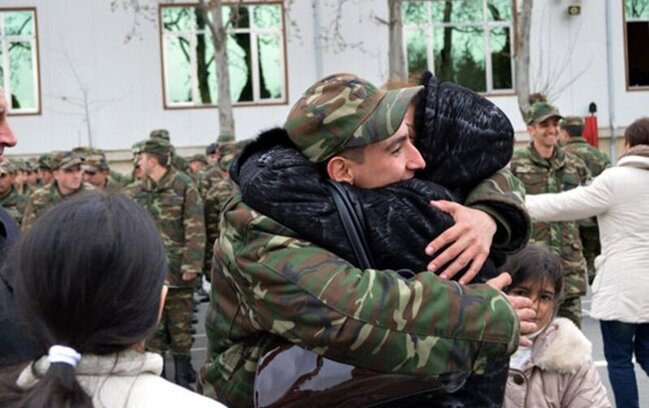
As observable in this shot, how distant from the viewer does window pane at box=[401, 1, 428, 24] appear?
961 inches

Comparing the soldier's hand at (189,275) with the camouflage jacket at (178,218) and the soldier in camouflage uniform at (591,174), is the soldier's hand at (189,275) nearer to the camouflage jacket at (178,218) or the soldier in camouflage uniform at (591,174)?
the camouflage jacket at (178,218)

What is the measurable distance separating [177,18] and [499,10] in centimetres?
702

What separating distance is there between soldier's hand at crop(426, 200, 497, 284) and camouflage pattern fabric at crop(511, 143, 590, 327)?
5.74 metres

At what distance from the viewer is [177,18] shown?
77.4ft

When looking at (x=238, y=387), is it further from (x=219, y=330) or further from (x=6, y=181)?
(x=6, y=181)

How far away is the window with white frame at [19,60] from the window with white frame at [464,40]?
7.93 meters

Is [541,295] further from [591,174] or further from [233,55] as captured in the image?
[233,55]

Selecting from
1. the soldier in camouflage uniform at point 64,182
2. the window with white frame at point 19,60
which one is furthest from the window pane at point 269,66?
the soldier in camouflage uniform at point 64,182

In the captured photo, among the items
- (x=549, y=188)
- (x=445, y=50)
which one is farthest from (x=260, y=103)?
(x=549, y=188)

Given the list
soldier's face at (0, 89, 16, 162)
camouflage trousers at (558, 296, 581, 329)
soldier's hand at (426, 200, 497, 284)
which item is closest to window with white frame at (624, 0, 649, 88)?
camouflage trousers at (558, 296, 581, 329)

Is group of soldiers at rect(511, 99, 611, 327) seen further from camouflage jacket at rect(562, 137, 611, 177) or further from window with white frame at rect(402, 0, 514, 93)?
window with white frame at rect(402, 0, 514, 93)

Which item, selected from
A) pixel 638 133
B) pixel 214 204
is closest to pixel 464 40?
pixel 214 204

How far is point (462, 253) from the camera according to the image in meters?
2.47

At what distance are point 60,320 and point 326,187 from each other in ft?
2.49
